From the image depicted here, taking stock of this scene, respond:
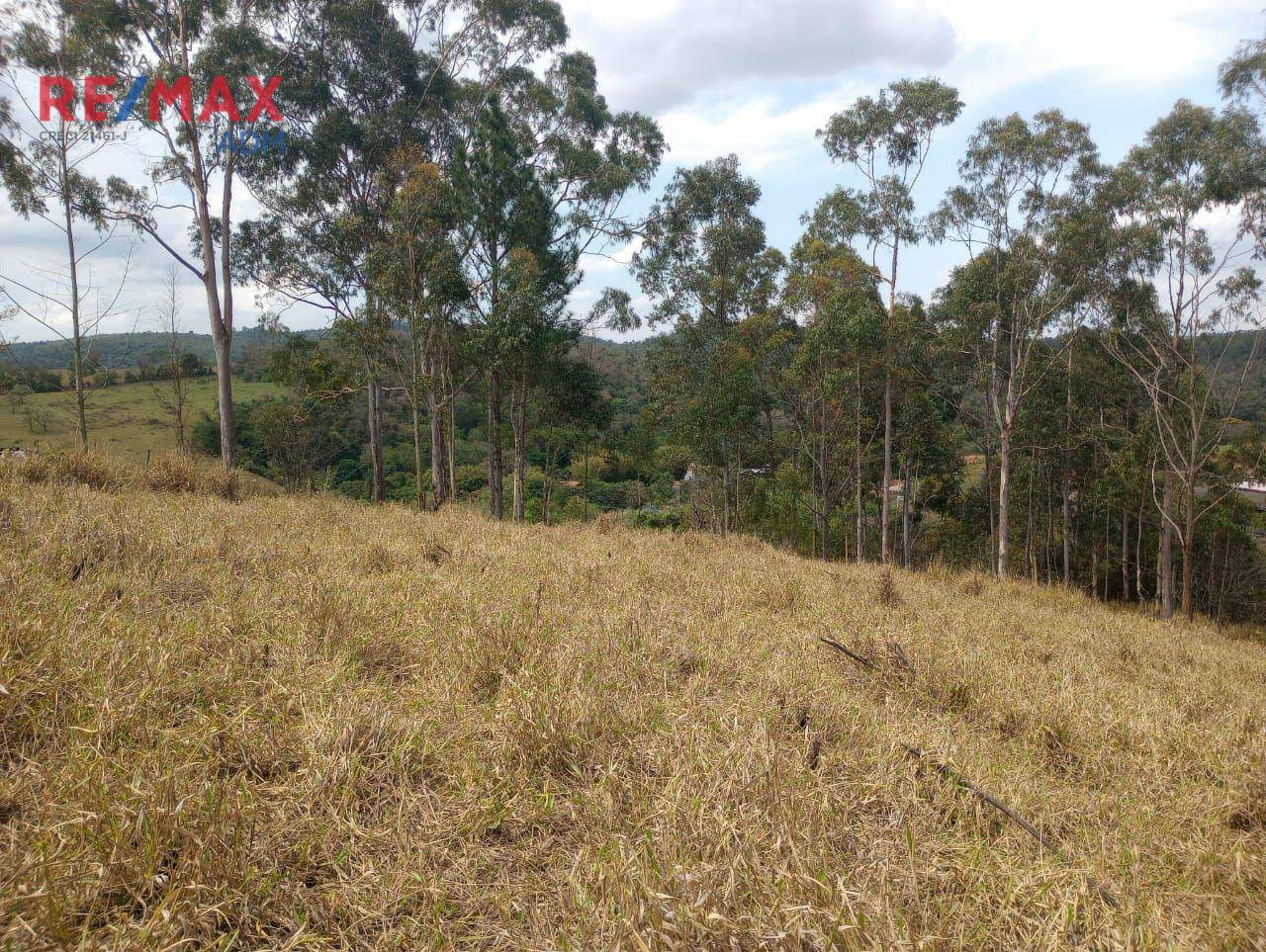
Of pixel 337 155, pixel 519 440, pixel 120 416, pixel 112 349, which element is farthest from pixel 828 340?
pixel 120 416

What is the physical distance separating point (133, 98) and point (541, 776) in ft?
75.4

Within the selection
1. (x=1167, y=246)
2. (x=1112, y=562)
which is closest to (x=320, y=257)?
(x=1167, y=246)

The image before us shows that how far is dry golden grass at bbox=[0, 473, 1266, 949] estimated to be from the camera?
1.50m

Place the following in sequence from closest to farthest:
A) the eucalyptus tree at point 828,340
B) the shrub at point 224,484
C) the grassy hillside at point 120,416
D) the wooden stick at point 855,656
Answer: the wooden stick at point 855,656, the shrub at point 224,484, the eucalyptus tree at point 828,340, the grassy hillside at point 120,416

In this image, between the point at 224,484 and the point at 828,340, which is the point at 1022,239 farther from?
the point at 224,484

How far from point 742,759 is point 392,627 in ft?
6.53

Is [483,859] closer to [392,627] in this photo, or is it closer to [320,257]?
[392,627]

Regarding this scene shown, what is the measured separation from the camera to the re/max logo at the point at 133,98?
1695 cm

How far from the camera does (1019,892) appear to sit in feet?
5.32

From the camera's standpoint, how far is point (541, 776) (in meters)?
2.18

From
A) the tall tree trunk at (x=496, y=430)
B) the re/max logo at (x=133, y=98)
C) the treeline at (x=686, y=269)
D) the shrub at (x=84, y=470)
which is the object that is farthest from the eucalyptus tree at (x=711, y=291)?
the shrub at (x=84, y=470)

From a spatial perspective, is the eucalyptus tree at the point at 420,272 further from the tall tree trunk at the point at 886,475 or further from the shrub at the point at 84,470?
the tall tree trunk at the point at 886,475


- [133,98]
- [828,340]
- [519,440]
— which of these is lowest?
[519,440]

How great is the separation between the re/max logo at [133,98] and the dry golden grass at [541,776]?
18.0m
